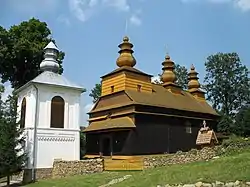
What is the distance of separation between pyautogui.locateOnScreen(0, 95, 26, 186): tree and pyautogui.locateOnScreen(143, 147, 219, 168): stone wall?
8.41 meters

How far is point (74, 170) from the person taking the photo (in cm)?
2389

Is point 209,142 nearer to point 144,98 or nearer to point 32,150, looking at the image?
point 144,98

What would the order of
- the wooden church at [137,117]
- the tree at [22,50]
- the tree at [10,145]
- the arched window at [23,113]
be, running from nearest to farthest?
the tree at [10,145] < the arched window at [23,113] < the wooden church at [137,117] < the tree at [22,50]

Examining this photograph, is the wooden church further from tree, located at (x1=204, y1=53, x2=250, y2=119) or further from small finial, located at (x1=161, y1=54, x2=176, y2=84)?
tree, located at (x1=204, y1=53, x2=250, y2=119)

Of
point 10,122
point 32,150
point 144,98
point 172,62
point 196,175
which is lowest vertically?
point 196,175

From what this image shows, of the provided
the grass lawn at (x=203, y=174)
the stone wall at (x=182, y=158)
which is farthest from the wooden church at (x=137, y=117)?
the grass lawn at (x=203, y=174)

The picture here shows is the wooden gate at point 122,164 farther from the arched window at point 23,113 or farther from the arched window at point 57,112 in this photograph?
the arched window at point 23,113

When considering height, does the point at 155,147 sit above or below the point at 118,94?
below

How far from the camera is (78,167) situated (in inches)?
938

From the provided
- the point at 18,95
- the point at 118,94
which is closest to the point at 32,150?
the point at 18,95

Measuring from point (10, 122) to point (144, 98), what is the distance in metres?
11.8

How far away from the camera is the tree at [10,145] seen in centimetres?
2311

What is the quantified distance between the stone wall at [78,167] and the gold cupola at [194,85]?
834 inches

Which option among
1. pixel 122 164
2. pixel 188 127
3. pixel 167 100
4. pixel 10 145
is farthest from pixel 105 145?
pixel 10 145
